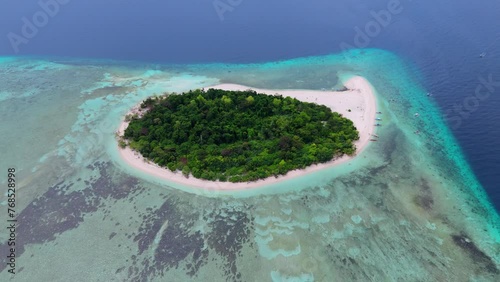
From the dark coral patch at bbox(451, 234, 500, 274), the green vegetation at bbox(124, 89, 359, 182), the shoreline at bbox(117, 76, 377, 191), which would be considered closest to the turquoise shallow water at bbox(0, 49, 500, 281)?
the dark coral patch at bbox(451, 234, 500, 274)

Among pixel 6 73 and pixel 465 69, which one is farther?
pixel 6 73

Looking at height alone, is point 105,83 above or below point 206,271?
above

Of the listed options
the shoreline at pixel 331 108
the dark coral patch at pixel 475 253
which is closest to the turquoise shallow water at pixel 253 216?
the dark coral patch at pixel 475 253

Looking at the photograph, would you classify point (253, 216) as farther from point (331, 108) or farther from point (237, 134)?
point (331, 108)

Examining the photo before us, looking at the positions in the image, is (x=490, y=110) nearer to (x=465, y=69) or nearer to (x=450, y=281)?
(x=465, y=69)

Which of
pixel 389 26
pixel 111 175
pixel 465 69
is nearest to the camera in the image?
pixel 111 175

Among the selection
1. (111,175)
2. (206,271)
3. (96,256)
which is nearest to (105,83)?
(111,175)

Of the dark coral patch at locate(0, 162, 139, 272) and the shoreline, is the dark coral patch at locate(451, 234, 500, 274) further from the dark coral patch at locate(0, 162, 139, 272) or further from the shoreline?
the dark coral patch at locate(0, 162, 139, 272)
